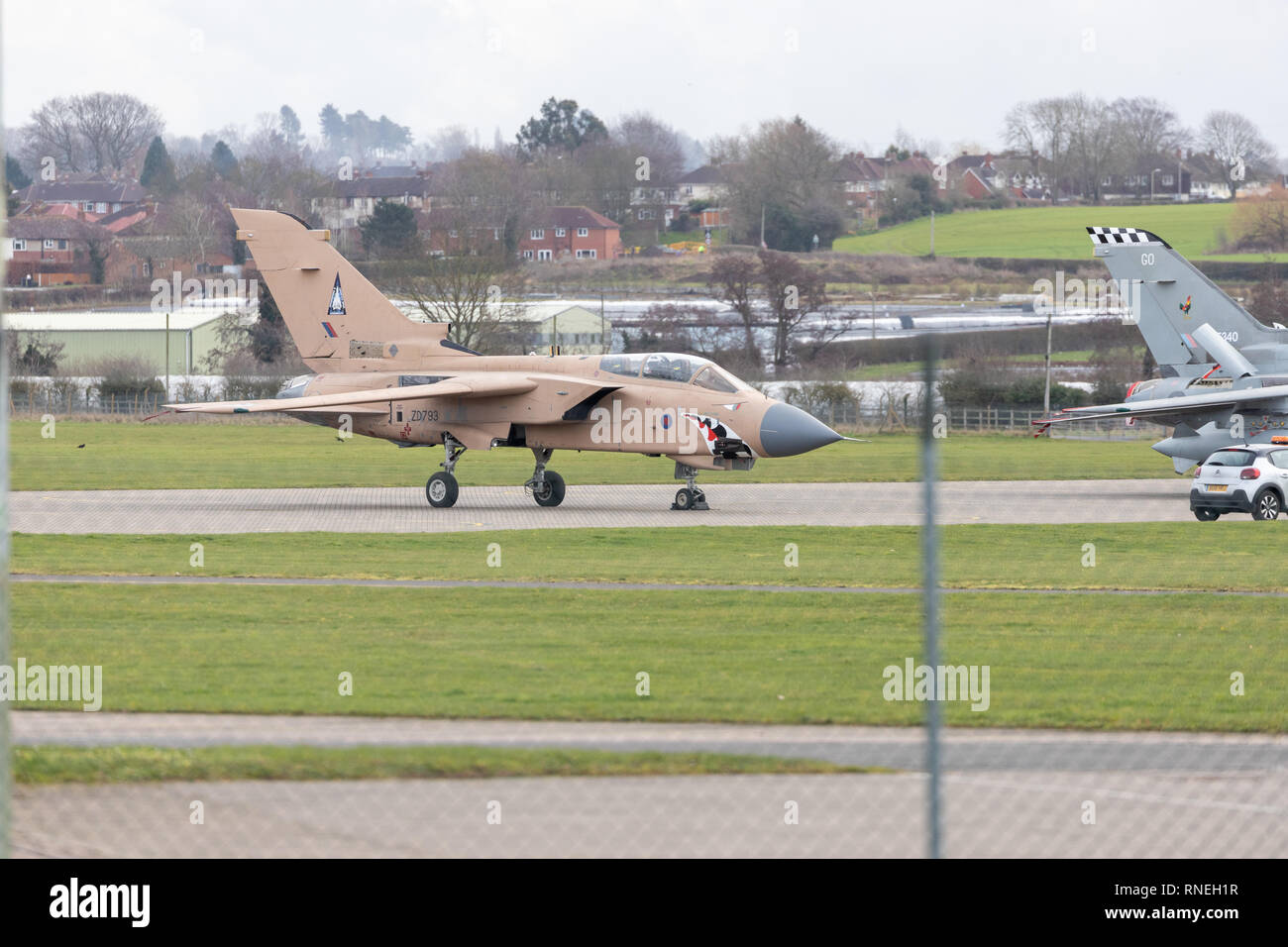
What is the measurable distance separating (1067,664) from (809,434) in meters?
15.3

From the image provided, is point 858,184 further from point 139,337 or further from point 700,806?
point 700,806

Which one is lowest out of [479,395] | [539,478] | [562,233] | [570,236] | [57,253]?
[539,478]

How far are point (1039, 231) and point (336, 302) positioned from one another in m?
73.5

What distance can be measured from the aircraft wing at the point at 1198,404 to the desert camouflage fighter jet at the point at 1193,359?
0.07ft

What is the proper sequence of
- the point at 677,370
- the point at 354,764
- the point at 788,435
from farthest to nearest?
1. the point at 677,370
2. the point at 788,435
3. the point at 354,764

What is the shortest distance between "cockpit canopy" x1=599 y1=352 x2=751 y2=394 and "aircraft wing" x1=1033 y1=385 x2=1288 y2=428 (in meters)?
8.62

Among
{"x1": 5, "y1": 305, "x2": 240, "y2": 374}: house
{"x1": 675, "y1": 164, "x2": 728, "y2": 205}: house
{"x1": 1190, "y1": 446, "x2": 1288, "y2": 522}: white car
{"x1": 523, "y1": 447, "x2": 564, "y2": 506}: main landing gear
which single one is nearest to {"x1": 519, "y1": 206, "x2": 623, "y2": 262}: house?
{"x1": 675, "y1": 164, "x2": 728, "y2": 205}: house

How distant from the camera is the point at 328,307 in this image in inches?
1292

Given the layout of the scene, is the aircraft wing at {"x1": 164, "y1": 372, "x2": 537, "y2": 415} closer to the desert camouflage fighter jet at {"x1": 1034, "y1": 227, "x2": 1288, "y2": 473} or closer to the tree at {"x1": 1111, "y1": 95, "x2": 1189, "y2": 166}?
the desert camouflage fighter jet at {"x1": 1034, "y1": 227, "x2": 1288, "y2": 473}

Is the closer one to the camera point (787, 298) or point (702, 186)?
point (787, 298)

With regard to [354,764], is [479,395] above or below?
above

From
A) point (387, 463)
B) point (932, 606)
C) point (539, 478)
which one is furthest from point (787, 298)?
point (932, 606)

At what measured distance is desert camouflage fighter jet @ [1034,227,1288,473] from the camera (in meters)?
35.2
